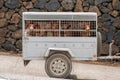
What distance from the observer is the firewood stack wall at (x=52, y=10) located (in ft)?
46.4

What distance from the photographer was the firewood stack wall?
14.2 m

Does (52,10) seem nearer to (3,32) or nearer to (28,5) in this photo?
(28,5)

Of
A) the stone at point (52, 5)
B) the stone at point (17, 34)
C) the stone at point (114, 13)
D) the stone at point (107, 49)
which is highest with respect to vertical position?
the stone at point (52, 5)

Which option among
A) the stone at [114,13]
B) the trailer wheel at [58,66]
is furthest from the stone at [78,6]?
the trailer wheel at [58,66]

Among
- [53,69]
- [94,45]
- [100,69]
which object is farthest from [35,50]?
[100,69]

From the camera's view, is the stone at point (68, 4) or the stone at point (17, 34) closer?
the stone at point (68, 4)

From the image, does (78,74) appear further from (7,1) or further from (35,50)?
(7,1)

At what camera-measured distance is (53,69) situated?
1059 centimetres

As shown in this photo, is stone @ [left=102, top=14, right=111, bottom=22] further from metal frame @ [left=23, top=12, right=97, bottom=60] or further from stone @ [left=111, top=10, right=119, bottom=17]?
metal frame @ [left=23, top=12, right=97, bottom=60]

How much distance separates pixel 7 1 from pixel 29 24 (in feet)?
14.0

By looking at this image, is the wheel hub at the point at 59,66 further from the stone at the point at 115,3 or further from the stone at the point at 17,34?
the stone at the point at 17,34

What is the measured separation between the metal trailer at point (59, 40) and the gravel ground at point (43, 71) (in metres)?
0.45

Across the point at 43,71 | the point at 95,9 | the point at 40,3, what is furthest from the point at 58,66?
the point at 40,3

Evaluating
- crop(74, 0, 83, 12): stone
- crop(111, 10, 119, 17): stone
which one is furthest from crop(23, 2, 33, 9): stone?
crop(111, 10, 119, 17): stone
